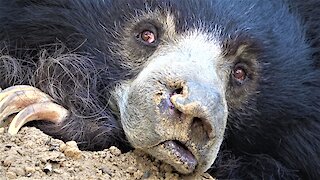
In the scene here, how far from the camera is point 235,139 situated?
4.26 meters

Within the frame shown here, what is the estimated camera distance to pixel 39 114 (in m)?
3.60

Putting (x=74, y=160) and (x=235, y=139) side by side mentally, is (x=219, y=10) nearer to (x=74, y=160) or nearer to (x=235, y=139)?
(x=235, y=139)

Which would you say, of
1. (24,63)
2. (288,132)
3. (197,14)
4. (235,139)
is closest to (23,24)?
(24,63)

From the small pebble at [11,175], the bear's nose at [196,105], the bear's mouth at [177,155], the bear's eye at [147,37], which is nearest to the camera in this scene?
the small pebble at [11,175]

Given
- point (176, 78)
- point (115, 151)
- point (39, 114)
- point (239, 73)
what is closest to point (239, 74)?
point (239, 73)

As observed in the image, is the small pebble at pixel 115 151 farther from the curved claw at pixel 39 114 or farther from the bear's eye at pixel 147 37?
the bear's eye at pixel 147 37

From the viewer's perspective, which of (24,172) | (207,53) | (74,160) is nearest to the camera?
(24,172)

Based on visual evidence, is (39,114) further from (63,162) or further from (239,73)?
(239,73)

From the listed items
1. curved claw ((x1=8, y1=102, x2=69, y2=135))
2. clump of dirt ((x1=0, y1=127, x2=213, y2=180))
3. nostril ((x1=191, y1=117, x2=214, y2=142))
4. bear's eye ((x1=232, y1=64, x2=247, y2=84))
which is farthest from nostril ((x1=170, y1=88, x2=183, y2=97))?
bear's eye ((x1=232, y1=64, x2=247, y2=84))

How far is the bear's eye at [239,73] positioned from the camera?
4.08 m

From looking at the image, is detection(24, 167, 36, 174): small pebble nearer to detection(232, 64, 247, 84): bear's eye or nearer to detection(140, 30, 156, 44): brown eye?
detection(140, 30, 156, 44): brown eye

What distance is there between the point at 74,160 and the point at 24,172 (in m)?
0.27

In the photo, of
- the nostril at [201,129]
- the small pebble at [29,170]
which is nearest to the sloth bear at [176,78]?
the nostril at [201,129]

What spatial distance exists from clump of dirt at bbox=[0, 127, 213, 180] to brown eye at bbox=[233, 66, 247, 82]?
0.68m
